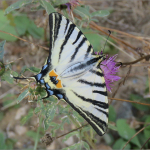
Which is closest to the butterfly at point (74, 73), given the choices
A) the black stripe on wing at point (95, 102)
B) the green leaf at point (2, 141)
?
the black stripe on wing at point (95, 102)

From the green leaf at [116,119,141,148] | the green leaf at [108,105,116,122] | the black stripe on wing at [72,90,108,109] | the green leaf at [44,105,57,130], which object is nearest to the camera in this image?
the black stripe on wing at [72,90,108,109]

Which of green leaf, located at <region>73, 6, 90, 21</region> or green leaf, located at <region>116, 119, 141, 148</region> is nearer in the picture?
green leaf, located at <region>73, 6, 90, 21</region>

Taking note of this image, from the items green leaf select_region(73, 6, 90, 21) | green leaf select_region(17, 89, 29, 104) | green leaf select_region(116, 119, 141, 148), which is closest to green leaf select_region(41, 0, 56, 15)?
green leaf select_region(73, 6, 90, 21)

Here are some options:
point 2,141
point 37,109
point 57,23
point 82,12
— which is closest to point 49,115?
point 37,109

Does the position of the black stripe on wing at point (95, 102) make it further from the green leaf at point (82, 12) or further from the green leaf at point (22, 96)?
the green leaf at point (82, 12)

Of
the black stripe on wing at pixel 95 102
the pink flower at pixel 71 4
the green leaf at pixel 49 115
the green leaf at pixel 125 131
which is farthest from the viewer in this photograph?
the green leaf at pixel 125 131

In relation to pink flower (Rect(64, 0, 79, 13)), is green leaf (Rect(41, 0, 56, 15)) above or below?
A: above

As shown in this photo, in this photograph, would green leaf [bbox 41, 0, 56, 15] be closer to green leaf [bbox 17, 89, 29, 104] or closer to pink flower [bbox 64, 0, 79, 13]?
pink flower [bbox 64, 0, 79, 13]

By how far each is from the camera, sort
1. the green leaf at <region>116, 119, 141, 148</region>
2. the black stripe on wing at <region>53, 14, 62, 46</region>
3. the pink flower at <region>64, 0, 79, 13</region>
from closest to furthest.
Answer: the black stripe on wing at <region>53, 14, 62, 46</region>
the pink flower at <region>64, 0, 79, 13</region>
the green leaf at <region>116, 119, 141, 148</region>
